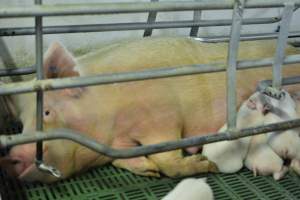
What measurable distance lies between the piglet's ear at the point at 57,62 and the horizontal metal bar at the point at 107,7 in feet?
1.24

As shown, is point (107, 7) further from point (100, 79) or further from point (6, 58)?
point (6, 58)

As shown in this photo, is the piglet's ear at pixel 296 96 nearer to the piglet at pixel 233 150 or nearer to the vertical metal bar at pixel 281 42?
the piglet at pixel 233 150

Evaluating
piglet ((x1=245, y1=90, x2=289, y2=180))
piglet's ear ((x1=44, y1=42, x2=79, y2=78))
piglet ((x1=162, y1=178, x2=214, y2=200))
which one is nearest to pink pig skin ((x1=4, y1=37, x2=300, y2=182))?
piglet's ear ((x1=44, y1=42, x2=79, y2=78))

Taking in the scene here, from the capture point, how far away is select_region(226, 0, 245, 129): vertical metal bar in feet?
4.02

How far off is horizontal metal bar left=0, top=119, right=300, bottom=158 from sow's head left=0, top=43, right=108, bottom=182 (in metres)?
0.28

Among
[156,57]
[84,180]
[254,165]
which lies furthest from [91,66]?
[254,165]

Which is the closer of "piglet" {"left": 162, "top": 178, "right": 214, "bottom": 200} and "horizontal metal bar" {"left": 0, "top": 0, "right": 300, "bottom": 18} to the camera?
"horizontal metal bar" {"left": 0, "top": 0, "right": 300, "bottom": 18}

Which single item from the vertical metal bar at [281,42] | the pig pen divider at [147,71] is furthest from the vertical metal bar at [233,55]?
the vertical metal bar at [281,42]

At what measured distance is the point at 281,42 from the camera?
133cm

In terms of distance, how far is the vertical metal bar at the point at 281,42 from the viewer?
1295 mm

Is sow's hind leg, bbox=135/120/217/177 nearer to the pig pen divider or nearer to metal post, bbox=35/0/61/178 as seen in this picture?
the pig pen divider

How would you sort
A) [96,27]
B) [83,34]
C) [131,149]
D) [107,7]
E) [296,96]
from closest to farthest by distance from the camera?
[107,7], [131,149], [96,27], [296,96], [83,34]

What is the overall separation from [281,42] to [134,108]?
1.72 ft

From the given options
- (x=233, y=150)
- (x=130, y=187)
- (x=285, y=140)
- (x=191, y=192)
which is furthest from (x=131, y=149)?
(x=285, y=140)
